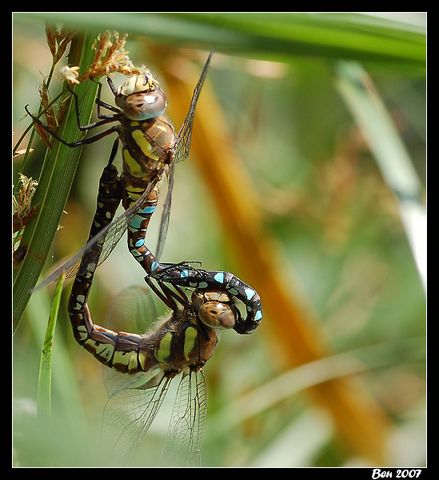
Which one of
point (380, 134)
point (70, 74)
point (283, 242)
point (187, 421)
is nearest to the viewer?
point (70, 74)

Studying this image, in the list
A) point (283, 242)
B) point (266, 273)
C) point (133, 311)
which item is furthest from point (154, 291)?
point (283, 242)

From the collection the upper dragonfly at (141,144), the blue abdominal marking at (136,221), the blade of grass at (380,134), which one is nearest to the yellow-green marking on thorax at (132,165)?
the upper dragonfly at (141,144)

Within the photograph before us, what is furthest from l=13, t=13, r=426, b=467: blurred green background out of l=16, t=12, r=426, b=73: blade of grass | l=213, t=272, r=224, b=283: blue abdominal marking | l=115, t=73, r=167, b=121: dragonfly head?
l=213, t=272, r=224, b=283: blue abdominal marking

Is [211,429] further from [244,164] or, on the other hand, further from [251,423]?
[244,164]

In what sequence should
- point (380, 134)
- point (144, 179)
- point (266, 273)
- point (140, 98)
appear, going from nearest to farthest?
point (140, 98), point (144, 179), point (380, 134), point (266, 273)

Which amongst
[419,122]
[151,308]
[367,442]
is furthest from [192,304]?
[419,122]

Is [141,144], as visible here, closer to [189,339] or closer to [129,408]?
[189,339]
